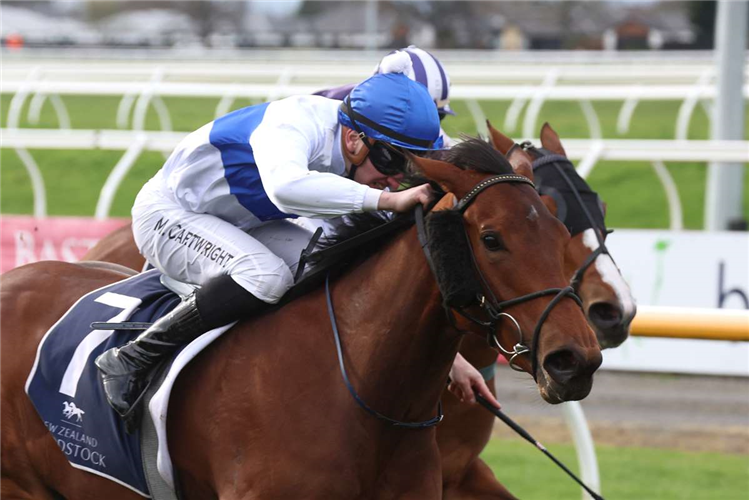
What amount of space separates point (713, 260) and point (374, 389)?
4362 millimetres

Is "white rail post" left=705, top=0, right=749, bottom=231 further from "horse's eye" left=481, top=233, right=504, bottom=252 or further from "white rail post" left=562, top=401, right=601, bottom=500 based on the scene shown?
"horse's eye" left=481, top=233, right=504, bottom=252

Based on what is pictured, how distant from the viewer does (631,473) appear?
18.6 ft

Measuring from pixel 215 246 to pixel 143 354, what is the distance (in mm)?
351

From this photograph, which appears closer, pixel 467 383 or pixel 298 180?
pixel 298 180

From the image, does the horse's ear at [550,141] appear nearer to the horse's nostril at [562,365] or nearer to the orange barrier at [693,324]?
the orange barrier at [693,324]

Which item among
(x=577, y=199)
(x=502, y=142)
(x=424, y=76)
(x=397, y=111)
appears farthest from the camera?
(x=424, y=76)

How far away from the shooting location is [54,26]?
2073 inches

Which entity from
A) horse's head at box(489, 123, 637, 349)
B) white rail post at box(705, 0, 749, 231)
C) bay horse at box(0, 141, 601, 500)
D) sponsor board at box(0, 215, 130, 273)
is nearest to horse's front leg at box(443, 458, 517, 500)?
horse's head at box(489, 123, 637, 349)

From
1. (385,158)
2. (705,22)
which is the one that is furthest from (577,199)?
(705,22)

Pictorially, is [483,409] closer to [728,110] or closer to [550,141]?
[550,141]

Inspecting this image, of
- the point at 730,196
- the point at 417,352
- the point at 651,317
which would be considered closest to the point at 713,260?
the point at 730,196

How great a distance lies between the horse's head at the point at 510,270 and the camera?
2.48 meters

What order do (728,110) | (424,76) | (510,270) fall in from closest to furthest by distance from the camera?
(510,270) → (424,76) → (728,110)

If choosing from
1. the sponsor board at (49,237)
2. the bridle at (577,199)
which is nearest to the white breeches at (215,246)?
the bridle at (577,199)
